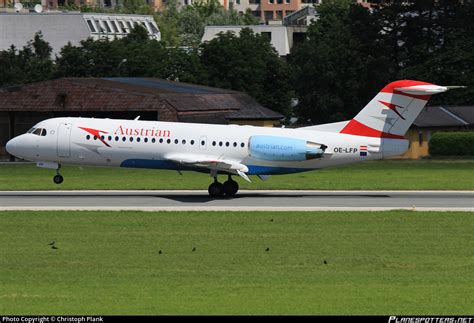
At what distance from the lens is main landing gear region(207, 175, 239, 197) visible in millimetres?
45656

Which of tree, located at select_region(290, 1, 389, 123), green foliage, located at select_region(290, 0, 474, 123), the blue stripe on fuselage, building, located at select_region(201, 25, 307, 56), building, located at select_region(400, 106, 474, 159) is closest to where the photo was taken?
the blue stripe on fuselage

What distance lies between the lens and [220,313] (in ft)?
70.1

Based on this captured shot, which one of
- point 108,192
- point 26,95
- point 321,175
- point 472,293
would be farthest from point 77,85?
point 472,293

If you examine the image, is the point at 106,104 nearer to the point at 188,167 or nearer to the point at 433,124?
the point at 433,124

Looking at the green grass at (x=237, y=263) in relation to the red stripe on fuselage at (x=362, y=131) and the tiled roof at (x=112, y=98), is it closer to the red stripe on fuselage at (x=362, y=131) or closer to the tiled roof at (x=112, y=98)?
the red stripe on fuselage at (x=362, y=131)

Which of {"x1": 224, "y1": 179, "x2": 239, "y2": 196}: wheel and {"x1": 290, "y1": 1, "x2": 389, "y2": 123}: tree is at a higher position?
{"x1": 224, "y1": 179, "x2": 239, "y2": 196}: wheel

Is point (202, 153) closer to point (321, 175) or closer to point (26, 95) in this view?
point (321, 175)

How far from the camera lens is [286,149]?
4512cm

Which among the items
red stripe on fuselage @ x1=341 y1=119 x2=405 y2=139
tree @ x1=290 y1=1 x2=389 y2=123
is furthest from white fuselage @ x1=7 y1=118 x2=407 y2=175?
tree @ x1=290 y1=1 x2=389 y2=123

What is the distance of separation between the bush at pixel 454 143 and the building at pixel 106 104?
41.4ft

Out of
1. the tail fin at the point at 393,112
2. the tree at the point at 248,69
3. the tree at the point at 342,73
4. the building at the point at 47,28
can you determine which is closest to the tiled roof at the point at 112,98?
the tree at the point at 342,73

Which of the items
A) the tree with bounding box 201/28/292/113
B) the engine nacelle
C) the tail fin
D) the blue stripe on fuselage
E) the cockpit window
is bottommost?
the tree with bounding box 201/28/292/113

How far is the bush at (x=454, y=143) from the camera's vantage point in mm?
78438

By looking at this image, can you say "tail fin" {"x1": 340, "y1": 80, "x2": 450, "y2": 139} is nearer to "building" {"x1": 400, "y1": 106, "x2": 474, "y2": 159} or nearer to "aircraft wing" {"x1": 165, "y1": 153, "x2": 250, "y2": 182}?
"aircraft wing" {"x1": 165, "y1": 153, "x2": 250, "y2": 182}
